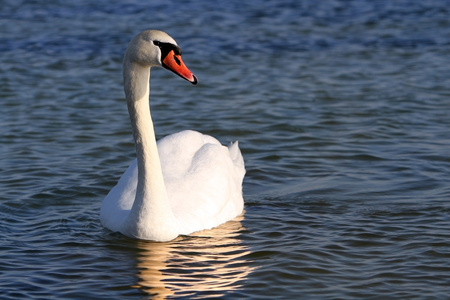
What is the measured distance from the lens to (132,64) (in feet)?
22.6

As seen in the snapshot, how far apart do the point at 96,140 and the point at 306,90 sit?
3.70 meters

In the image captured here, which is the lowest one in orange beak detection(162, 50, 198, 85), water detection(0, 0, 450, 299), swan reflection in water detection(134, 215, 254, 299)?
swan reflection in water detection(134, 215, 254, 299)

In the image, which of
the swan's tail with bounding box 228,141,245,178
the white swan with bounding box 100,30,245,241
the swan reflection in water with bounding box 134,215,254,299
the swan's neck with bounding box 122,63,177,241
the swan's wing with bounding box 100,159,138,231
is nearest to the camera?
the swan reflection in water with bounding box 134,215,254,299

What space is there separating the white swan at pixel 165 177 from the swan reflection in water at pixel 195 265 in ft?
0.38

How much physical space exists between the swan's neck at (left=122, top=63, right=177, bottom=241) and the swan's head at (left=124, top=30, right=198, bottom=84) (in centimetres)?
34

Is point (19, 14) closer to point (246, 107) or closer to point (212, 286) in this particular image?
point (246, 107)

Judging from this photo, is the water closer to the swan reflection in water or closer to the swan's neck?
the swan reflection in water

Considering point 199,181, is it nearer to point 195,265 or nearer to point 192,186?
point 192,186

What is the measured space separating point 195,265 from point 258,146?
3.91 meters

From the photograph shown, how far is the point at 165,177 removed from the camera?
798 cm

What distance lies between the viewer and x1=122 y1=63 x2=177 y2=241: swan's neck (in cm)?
712

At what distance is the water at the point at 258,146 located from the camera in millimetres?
6742

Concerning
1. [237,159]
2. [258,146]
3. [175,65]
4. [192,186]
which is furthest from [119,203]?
[258,146]

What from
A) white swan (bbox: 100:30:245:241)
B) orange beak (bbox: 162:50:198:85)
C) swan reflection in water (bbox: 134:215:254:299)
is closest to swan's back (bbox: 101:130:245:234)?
white swan (bbox: 100:30:245:241)
